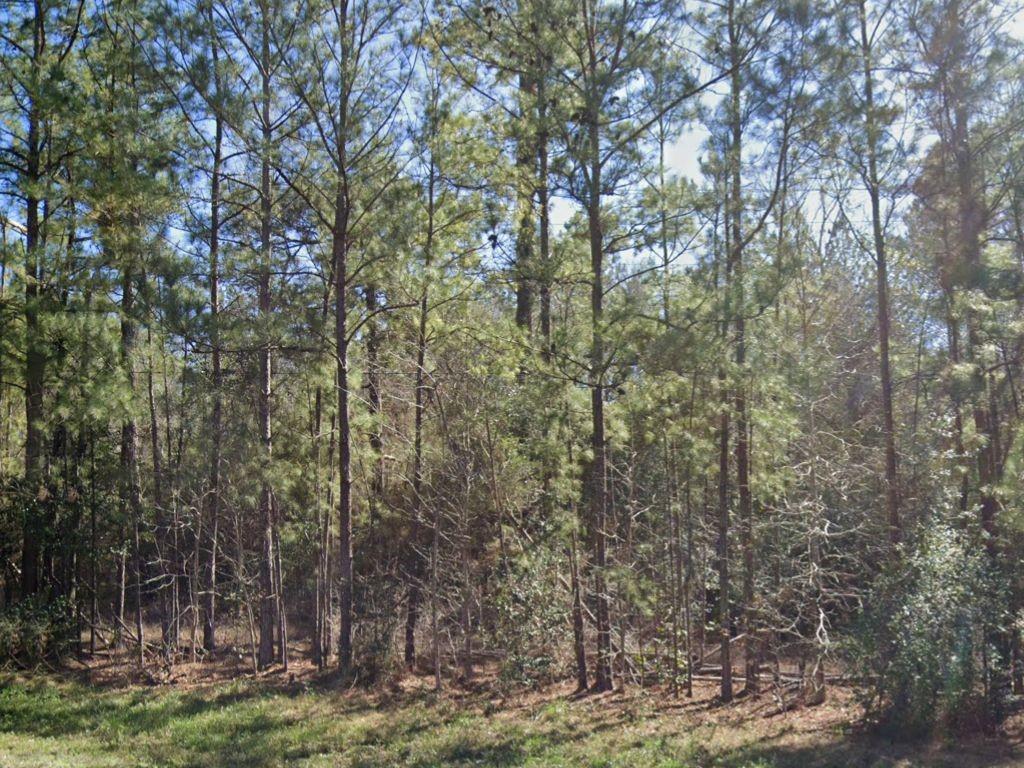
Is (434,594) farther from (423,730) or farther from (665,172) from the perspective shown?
(665,172)

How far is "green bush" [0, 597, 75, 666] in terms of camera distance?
11500 millimetres

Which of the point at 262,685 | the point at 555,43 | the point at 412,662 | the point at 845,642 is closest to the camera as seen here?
the point at 845,642

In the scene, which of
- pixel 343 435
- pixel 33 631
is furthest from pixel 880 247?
pixel 33 631

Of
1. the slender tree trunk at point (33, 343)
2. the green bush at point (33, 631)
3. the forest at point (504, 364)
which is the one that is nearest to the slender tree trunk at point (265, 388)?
the forest at point (504, 364)

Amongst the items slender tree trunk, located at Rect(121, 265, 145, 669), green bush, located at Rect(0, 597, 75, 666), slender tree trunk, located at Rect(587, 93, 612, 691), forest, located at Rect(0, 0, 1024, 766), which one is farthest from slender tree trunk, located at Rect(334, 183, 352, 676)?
green bush, located at Rect(0, 597, 75, 666)

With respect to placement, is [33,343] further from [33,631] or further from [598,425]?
[598,425]

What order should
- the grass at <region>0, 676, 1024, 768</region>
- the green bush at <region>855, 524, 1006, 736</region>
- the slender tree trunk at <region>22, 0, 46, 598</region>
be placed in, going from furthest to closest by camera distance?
the slender tree trunk at <region>22, 0, 46, 598</region> → the green bush at <region>855, 524, 1006, 736</region> → the grass at <region>0, 676, 1024, 768</region>

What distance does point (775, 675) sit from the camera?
33.7 feet

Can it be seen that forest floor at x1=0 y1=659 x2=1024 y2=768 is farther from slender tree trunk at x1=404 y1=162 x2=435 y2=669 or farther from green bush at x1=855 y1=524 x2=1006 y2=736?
slender tree trunk at x1=404 y1=162 x2=435 y2=669

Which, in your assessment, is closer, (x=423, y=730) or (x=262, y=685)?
(x=423, y=730)

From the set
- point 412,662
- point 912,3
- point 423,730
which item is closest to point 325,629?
point 412,662

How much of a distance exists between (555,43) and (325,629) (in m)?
8.64

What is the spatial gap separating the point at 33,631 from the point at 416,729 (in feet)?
20.1

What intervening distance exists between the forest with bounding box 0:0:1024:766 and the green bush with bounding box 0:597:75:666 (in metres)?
0.06
